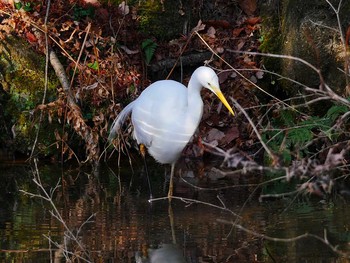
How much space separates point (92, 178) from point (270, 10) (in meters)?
3.07

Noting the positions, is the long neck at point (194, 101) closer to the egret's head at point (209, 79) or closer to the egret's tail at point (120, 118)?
the egret's head at point (209, 79)

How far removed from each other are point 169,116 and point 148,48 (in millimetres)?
2390

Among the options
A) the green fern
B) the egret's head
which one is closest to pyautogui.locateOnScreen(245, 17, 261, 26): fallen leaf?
the green fern

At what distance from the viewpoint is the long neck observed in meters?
6.83

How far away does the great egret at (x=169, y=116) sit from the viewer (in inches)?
273

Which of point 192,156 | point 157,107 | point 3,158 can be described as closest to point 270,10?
point 192,156

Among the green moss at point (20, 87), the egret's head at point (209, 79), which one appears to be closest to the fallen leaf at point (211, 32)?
the green moss at point (20, 87)

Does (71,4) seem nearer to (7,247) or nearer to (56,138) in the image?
(56,138)

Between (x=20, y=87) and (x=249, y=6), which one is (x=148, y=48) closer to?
(x=249, y=6)

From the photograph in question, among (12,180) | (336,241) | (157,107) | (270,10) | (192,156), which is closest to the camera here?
(336,241)

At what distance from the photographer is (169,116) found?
23.0 ft

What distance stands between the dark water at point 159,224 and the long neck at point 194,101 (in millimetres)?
694

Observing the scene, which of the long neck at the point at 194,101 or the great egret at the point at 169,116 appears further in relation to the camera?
the great egret at the point at 169,116

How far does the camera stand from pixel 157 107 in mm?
7098
